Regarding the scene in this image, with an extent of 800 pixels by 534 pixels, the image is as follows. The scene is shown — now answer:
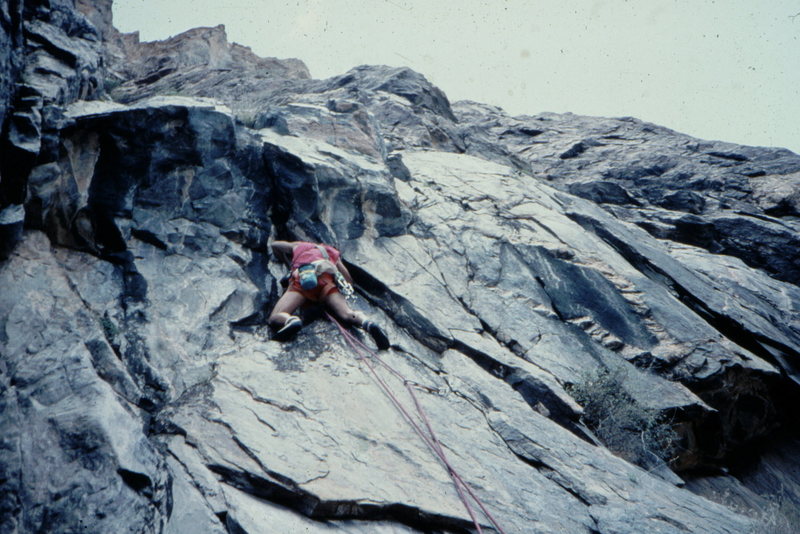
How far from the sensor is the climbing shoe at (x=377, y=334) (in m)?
5.43

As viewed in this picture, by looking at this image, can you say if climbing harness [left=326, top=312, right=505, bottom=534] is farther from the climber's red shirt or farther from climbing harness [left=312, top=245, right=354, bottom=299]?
the climber's red shirt

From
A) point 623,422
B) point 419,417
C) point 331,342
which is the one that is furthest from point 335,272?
point 623,422

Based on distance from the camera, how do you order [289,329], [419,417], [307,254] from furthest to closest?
[307,254], [289,329], [419,417]

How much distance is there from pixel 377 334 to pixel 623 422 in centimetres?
358

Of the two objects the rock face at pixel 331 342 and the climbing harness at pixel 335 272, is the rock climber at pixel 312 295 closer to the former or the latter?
the climbing harness at pixel 335 272

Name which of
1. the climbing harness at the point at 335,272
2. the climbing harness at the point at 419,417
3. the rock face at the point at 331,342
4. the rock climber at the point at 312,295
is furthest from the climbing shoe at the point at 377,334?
the climbing harness at the point at 335,272

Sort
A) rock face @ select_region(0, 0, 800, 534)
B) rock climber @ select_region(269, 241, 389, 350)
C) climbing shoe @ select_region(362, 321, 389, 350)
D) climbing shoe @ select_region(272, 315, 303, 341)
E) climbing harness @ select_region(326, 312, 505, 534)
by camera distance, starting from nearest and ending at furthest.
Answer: rock face @ select_region(0, 0, 800, 534) → climbing harness @ select_region(326, 312, 505, 534) → climbing shoe @ select_region(272, 315, 303, 341) → rock climber @ select_region(269, 241, 389, 350) → climbing shoe @ select_region(362, 321, 389, 350)

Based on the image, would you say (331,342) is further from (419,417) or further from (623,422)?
(623,422)

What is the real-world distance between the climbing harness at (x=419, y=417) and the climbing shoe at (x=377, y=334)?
5.5 inches

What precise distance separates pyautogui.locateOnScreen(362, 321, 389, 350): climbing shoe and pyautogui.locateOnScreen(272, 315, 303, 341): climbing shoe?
83 cm

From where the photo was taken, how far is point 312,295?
5.78m

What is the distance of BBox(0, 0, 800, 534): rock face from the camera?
3.41 meters

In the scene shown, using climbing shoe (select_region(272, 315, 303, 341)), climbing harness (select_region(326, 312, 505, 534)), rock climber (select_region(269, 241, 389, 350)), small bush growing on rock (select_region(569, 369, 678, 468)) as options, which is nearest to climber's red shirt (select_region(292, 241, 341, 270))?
rock climber (select_region(269, 241, 389, 350))

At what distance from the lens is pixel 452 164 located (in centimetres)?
1157
